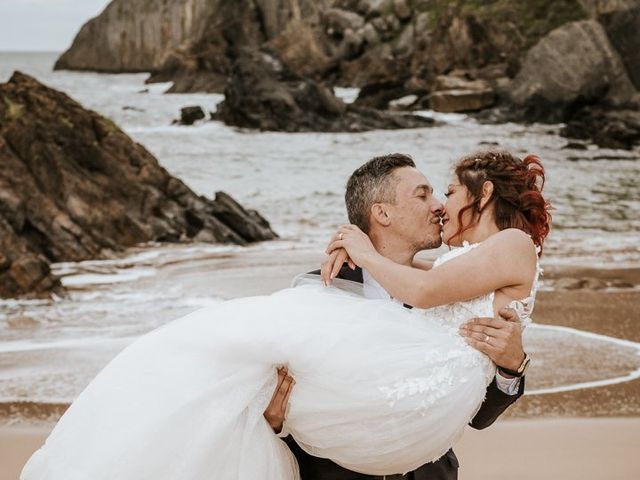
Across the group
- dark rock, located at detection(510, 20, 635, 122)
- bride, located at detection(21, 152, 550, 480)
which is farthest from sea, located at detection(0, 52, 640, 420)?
dark rock, located at detection(510, 20, 635, 122)

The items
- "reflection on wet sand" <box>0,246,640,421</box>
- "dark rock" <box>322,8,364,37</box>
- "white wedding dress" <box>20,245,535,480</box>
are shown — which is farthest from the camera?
"dark rock" <box>322,8,364,37</box>

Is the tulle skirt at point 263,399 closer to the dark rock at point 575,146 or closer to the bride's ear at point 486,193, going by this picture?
the bride's ear at point 486,193

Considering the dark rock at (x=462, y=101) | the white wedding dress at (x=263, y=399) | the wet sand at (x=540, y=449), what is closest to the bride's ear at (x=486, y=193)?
the white wedding dress at (x=263, y=399)

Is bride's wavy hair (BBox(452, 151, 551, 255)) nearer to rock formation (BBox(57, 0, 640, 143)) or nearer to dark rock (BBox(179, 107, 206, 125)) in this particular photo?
dark rock (BBox(179, 107, 206, 125))

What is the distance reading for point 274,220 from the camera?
15930 mm

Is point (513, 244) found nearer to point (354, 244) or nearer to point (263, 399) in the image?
point (354, 244)

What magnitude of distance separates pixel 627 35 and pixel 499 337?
4056 cm

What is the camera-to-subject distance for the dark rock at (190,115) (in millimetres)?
36234

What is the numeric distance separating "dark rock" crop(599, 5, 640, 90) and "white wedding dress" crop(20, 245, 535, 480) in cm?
3895

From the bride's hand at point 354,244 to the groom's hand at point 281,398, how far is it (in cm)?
48

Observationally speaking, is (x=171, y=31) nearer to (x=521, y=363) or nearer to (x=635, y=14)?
(x=635, y=14)

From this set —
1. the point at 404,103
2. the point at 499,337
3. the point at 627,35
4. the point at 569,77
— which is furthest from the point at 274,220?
the point at 627,35

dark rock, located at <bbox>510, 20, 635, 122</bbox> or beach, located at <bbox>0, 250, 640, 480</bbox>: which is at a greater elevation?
beach, located at <bbox>0, 250, 640, 480</bbox>

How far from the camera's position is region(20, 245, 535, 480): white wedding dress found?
2910 mm
